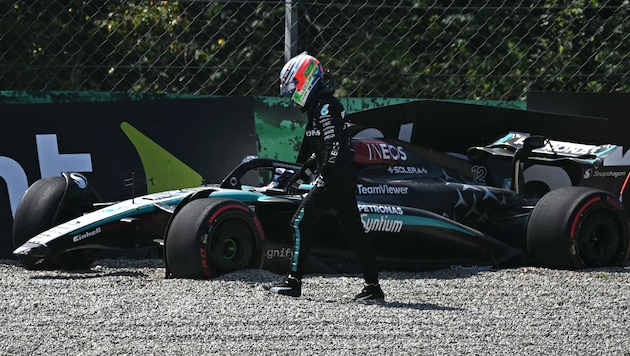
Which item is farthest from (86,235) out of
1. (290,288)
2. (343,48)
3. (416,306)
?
(343,48)

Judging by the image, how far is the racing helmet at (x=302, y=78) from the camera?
22.5ft

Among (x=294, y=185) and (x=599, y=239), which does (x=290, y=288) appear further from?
(x=599, y=239)

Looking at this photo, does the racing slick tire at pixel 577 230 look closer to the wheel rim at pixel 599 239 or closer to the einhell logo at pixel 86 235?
the wheel rim at pixel 599 239

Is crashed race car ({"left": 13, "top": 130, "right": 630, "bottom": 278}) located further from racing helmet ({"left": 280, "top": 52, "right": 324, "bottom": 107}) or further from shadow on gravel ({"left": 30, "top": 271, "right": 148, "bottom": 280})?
racing helmet ({"left": 280, "top": 52, "right": 324, "bottom": 107})

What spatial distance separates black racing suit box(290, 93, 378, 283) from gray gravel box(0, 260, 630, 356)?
28 cm

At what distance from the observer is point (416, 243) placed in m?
8.11

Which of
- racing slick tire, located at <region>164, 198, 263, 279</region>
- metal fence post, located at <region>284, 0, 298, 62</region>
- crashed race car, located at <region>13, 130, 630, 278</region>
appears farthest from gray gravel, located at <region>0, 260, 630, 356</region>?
metal fence post, located at <region>284, 0, 298, 62</region>

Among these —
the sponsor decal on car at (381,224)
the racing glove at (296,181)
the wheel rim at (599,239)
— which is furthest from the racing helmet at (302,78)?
the wheel rim at (599,239)

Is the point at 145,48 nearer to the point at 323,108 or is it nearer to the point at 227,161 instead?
the point at 227,161

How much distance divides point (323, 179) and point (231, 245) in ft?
3.37

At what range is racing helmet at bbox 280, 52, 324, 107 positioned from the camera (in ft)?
22.5

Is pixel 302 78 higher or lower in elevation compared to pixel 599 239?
higher

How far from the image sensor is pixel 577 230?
26.8ft

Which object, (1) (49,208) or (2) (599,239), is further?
(2) (599,239)
